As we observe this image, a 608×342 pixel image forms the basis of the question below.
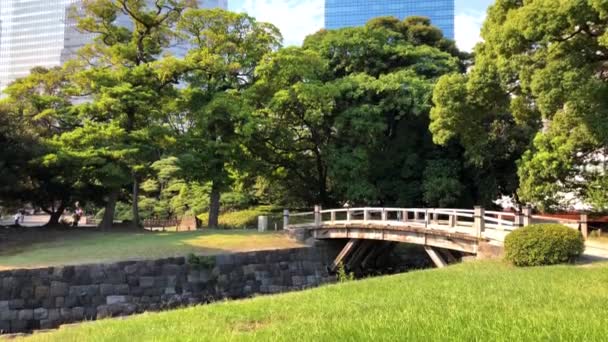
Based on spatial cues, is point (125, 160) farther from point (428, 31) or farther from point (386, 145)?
point (428, 31)

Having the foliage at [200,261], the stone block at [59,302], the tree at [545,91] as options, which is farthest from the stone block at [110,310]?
the tree at [545,91]

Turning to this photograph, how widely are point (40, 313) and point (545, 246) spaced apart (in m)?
13.9

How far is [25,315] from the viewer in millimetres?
14461

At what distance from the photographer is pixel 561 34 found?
1484 cm

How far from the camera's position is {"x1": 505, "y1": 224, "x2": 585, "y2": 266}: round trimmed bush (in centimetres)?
1187

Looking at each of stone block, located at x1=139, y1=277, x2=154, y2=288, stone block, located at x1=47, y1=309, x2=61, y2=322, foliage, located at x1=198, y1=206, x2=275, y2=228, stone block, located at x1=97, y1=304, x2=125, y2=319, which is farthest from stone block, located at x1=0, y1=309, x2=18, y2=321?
foliage, located at x1=198, y1=206, x2=275, y2=228

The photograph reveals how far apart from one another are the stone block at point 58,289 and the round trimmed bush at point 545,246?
12633mm

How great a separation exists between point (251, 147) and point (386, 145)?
720 cm

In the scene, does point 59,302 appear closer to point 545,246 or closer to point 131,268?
point 131,268

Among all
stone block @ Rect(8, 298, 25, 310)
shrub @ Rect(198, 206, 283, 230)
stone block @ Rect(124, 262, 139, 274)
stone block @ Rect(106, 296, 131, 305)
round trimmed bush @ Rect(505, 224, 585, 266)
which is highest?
round trimmed bush @ Rect(505, 224, 585, 266)

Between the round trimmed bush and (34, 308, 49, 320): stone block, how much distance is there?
13.0 meters

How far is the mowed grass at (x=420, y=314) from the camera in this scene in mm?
4863

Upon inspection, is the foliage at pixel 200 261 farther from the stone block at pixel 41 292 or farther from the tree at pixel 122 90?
the tree at pixel 122 90

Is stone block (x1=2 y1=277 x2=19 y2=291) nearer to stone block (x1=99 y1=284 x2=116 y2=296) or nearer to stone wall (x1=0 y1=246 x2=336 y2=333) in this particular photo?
stone wall (x1=0 y1=246 x2=336 y2=333)
